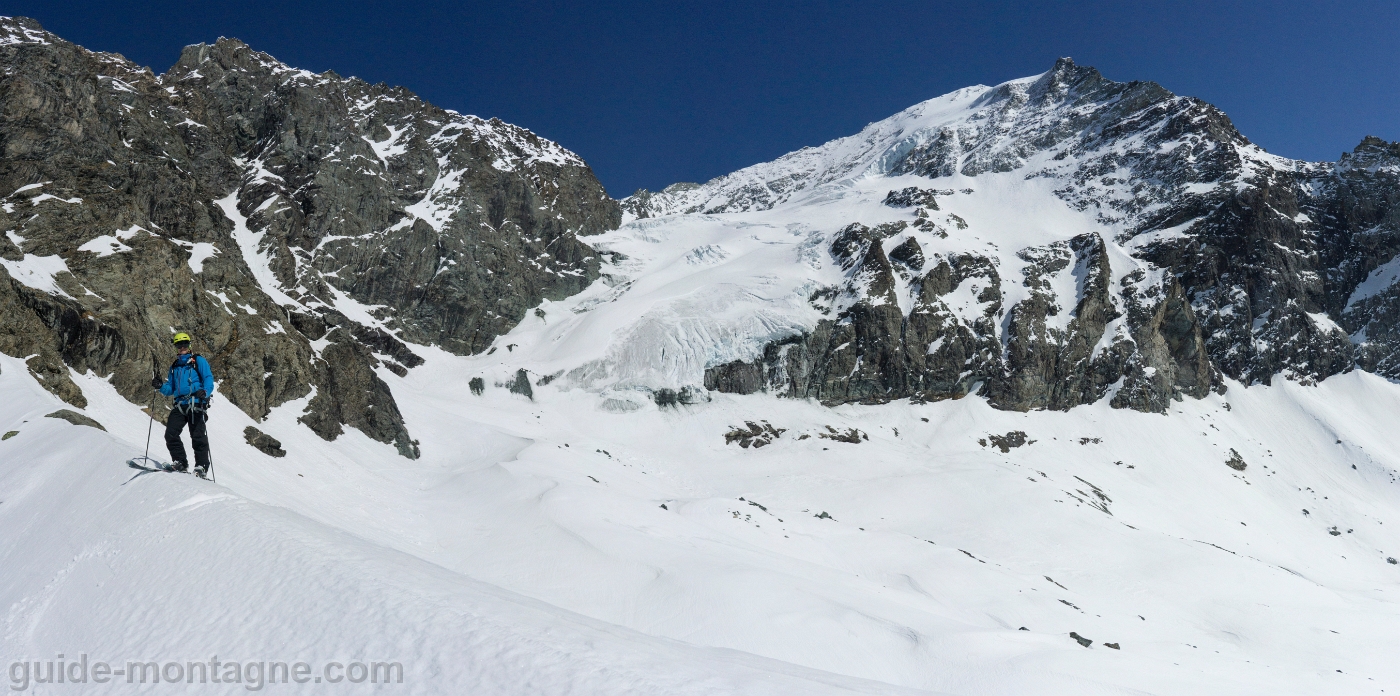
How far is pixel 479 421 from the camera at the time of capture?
2131 inches

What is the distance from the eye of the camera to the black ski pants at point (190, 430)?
33.8ft

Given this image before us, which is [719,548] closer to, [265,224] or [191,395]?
[191,395]

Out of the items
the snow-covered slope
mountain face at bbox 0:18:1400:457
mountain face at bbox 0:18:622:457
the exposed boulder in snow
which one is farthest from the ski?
mountain face at bbox 0:18:1400:457

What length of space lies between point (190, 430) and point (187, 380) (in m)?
0.78

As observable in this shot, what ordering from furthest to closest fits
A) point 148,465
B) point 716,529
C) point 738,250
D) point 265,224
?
point 738,250 → point 265,224 → point 716,529 → point 148,465

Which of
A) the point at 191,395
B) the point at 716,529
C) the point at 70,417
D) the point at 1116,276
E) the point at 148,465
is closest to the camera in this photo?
the point at 148,465

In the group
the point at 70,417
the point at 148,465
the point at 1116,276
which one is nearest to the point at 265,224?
the point at 70,417

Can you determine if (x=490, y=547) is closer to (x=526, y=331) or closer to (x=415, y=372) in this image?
(x=415, y=372)

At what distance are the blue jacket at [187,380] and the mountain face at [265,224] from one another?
30.3 ft

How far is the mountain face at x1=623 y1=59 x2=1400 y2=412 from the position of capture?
265 feet

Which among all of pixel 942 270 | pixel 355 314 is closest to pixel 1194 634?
pixel 942 270

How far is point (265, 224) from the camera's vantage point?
78.7m

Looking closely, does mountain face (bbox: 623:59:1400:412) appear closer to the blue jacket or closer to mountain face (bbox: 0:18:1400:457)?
mountain face (bbox: 0:18:1400:457)

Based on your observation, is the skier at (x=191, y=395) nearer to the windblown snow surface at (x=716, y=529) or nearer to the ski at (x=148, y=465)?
the ski at (x=148, y=465)
